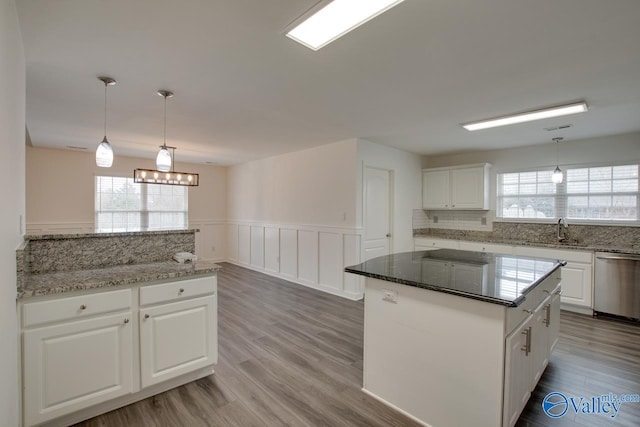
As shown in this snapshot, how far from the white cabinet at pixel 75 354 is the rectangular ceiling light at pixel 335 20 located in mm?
2099

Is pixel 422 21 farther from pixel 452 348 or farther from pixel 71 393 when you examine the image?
pixel 71 393

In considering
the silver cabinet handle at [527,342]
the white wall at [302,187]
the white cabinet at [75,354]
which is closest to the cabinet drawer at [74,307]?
the white cabinet at [75,354]

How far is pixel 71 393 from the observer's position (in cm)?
187

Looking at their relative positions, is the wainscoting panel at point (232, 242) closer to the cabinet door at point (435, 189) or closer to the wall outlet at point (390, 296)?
the cabinet door at point (435, 189)

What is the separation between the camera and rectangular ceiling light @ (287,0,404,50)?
156cm

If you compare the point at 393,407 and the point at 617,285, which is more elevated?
the point at 617,285

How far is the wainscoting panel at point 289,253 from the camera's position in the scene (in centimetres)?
556

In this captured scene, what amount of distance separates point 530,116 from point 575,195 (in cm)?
219

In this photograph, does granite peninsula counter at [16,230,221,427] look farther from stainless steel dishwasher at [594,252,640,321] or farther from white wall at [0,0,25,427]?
stainless steel dishwasher at [594,252,640,321]

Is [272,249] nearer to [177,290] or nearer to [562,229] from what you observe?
[177,290]

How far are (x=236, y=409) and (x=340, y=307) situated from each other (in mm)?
2267

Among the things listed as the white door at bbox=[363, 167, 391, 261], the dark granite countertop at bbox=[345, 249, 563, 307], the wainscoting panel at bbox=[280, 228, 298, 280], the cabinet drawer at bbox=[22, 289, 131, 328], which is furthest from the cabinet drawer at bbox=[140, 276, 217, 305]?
the wainscoting panel at bbox=[280, 228, 298, 280]

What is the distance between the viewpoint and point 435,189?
228 inches

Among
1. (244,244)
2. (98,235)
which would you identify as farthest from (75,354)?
(244,244)
